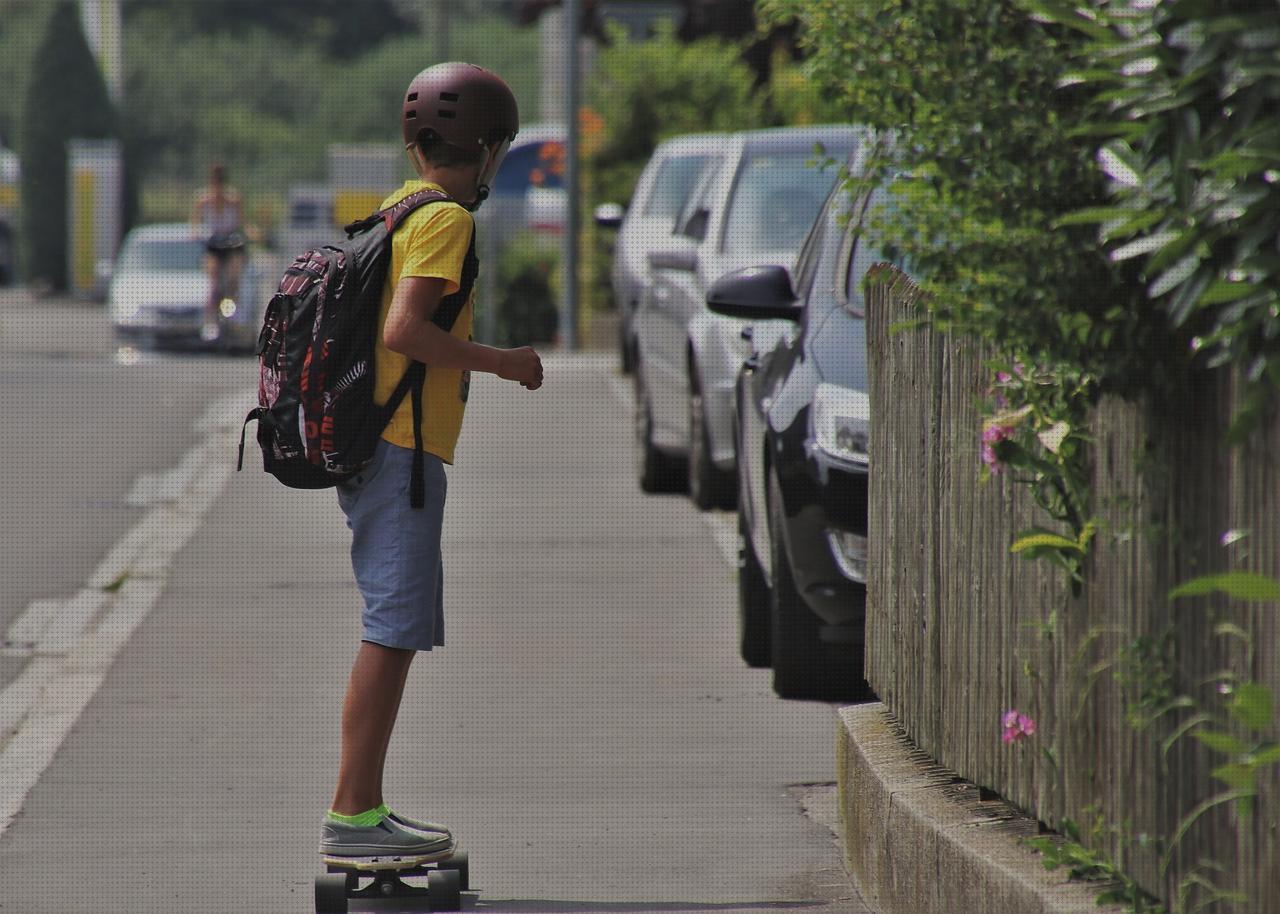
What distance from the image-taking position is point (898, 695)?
187 inches

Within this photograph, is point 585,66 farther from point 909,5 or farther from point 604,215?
point 909,5

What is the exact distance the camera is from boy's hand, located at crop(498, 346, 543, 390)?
4418 mm

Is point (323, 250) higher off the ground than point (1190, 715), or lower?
higher

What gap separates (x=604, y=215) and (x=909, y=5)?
11.8m

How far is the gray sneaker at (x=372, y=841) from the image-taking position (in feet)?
14.9

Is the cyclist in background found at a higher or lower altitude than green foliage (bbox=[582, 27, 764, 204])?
lower

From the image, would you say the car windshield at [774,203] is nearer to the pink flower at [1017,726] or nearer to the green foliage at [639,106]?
the pink flower at [1017,726]

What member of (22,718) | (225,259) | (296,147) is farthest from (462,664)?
(296,147)

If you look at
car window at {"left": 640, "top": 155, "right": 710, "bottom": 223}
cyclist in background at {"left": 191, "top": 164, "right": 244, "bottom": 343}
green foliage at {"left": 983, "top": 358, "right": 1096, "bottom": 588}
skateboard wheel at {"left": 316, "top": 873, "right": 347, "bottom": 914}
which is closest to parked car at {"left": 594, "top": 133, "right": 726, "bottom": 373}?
car window at {"left": 640, "top": 155, "right": 710, "bottom": 223}

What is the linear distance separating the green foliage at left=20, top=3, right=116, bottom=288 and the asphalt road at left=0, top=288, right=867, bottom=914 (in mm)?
29017

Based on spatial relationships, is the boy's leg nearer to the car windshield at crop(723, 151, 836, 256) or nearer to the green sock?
the green sock

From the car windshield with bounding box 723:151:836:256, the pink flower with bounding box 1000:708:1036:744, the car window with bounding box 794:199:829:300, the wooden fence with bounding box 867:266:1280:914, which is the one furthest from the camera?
the car windshield with bounding box 723:151:836:256

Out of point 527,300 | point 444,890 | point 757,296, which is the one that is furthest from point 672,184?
point 527,300

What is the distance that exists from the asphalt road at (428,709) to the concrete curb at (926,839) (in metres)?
0.20
